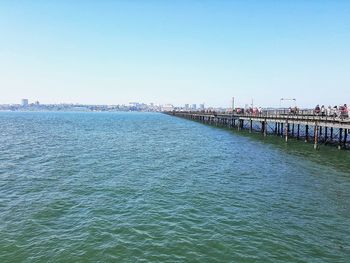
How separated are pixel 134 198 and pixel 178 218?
3.80m

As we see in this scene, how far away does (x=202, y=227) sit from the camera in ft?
43.8

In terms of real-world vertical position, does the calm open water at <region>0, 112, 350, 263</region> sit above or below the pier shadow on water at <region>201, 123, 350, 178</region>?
below

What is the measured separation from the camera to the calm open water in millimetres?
11328

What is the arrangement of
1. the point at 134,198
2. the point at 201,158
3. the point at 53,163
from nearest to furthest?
the point at 134,198 < the point at 53,163 < the point at 201,158

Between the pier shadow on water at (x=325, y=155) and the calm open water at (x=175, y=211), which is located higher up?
the pier shadow on water at (x=325, y=155)

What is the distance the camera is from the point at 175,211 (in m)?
15.4

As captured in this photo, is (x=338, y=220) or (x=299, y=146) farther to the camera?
(x=299, y=146)

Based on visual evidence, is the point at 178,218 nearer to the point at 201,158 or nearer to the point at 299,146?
the point at 201,158

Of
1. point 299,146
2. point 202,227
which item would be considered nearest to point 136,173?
point 202,227

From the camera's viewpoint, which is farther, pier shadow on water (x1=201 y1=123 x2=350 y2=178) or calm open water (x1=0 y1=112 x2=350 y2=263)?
pier shadow on water (x1=201 y1=123 x2=350 y2=178)

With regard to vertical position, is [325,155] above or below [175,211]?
above

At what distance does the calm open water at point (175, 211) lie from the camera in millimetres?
11328

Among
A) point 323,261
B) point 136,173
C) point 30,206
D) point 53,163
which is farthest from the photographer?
point 53,163

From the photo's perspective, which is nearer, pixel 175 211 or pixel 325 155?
pixel 175 211
